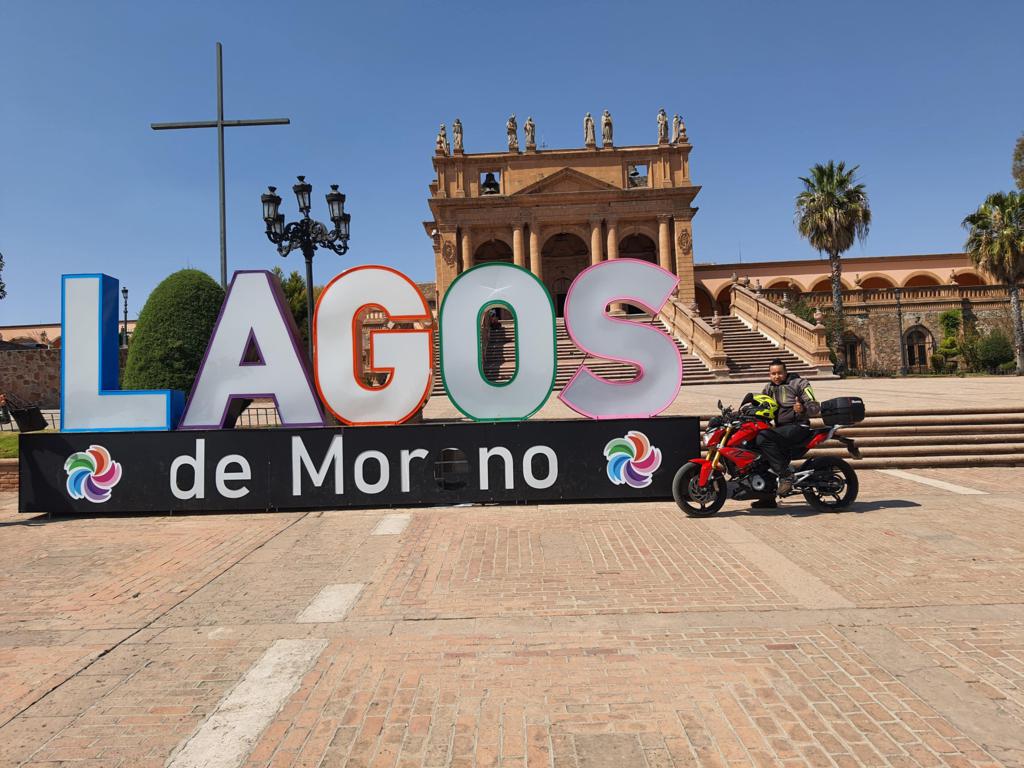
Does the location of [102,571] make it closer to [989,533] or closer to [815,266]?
[989,533]

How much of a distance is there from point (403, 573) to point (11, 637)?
291cm

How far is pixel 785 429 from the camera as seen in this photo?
25.2 ft

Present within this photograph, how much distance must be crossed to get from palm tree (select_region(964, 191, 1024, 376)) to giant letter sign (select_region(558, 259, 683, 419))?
3768 centimetres

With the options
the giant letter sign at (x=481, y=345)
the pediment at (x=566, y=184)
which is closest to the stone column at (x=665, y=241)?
the pediment at (x=566, y=184)

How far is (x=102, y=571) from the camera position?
6133 millimetres

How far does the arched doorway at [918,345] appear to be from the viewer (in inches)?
1580

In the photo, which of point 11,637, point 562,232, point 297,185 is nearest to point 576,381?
point 11,637

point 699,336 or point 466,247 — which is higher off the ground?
point 466,247

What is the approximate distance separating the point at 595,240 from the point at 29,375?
3737 centimetres

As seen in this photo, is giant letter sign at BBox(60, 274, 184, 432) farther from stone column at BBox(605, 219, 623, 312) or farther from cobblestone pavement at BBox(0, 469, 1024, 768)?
stone column at BBox(605, 219, 623, 312)

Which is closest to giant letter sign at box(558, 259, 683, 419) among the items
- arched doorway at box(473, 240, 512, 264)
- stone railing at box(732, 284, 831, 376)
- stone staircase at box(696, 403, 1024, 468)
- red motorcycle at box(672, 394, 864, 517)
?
red motorcycle at box(672, 394, 864, 517)

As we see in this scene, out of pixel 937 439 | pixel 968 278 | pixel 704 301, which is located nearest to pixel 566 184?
pixel 704 301

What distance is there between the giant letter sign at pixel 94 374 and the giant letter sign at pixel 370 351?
2.39 meters

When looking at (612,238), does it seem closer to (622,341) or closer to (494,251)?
(494,251)
